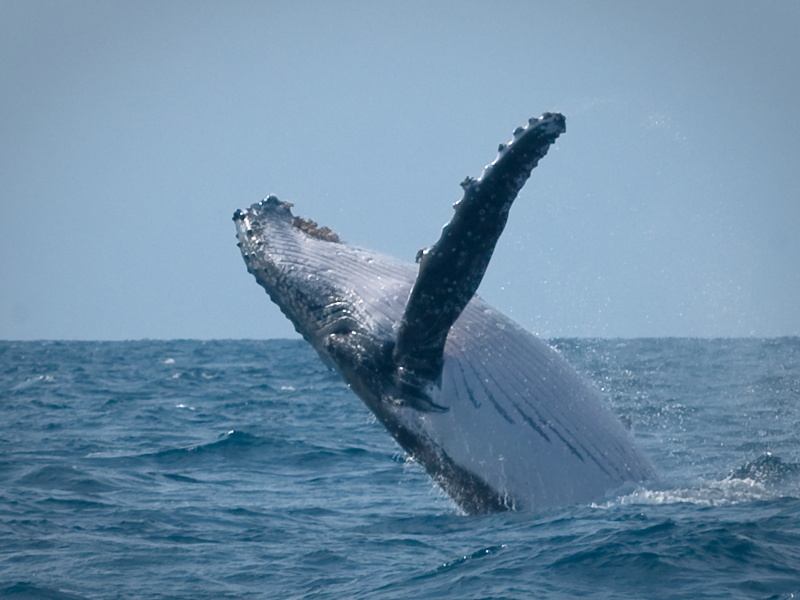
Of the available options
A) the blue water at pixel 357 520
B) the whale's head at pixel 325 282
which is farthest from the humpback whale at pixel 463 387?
the blue water at pixel 357 520

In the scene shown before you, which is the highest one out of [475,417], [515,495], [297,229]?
[297,229]

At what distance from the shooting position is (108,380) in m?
29.1

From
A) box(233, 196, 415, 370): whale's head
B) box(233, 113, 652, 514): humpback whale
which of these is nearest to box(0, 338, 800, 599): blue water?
box(233, 113, 652, 514): humpback whale

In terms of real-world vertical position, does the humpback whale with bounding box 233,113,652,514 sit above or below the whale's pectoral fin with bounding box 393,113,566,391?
below

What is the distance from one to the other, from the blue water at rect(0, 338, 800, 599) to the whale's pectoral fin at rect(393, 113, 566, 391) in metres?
1.39

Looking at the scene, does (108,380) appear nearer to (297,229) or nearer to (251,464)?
(251,464)

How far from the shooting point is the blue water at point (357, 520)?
588 cm

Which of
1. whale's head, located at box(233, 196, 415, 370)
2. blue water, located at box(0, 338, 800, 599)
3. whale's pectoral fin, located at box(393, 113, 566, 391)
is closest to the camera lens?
whale's pectoral fin, located at box(393, 113, 566, 391)

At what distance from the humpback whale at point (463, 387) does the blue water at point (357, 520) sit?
0.28m

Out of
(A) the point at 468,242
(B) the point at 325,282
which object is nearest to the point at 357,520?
(B) the point at 325,282

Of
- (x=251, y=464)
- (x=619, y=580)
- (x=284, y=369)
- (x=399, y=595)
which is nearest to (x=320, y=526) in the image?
(x=399, y=595)

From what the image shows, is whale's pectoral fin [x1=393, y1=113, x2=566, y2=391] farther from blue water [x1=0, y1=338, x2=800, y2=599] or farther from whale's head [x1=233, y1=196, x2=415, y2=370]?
blue water [x1=0, y1=338, x2=800, y2=599]

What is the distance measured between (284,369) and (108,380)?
8.55 metres

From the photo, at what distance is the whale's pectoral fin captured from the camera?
5.19 meters
